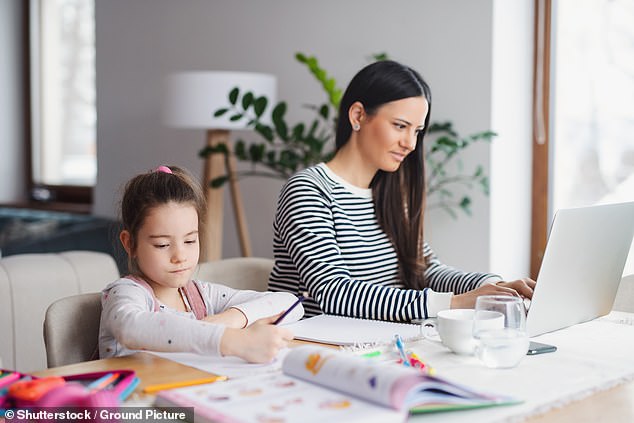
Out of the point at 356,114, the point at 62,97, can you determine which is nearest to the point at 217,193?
the point at 356,114

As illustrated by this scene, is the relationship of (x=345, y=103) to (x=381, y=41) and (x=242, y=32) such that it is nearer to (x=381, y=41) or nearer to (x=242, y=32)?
(x=381, y=41)

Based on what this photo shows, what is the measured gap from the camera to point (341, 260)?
5.99ft

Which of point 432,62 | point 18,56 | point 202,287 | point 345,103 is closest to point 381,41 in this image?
point 432,62

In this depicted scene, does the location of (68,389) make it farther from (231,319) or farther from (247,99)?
(247,99)

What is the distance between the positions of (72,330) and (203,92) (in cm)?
196

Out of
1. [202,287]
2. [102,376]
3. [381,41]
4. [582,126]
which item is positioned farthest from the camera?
[381,41]

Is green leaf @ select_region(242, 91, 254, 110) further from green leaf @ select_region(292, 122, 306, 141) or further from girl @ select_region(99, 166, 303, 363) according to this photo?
girl @ select_region(99, 166, 303, 363)

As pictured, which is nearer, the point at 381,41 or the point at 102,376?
the point at 102,376

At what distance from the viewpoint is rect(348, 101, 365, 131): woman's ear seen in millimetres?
1940

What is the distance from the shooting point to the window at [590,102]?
9.57ft

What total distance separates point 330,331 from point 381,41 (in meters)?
2.09

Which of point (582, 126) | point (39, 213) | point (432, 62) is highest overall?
point (432, 62)

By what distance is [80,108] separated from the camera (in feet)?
→ 17.3

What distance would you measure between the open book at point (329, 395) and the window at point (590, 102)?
210cm
